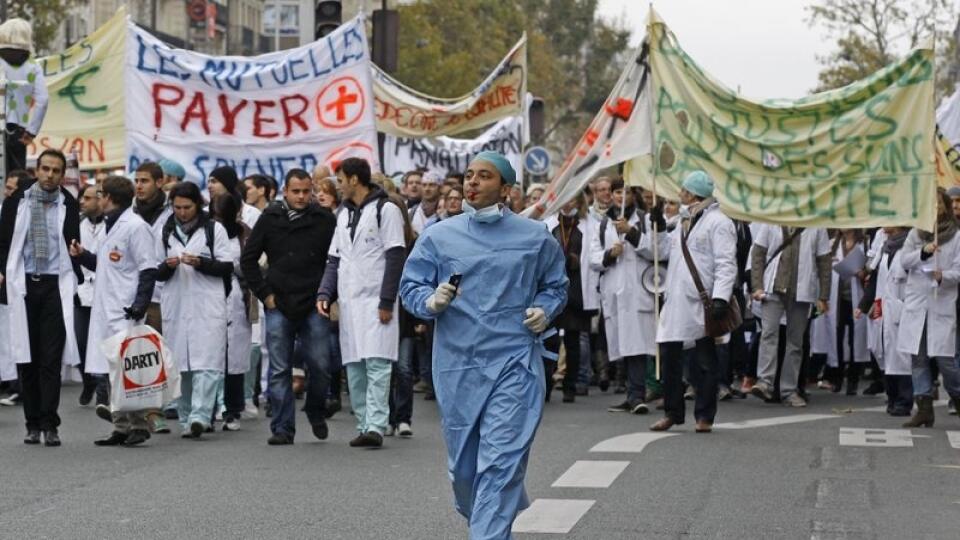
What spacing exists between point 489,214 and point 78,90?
13.1m

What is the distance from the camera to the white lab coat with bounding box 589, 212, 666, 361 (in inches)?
742

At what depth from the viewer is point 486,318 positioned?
9203 millimetres

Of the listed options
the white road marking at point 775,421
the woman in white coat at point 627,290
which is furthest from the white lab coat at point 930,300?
the woman in white coat at point 627,290

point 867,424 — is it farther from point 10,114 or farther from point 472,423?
point 472,423

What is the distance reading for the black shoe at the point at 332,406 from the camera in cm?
1726

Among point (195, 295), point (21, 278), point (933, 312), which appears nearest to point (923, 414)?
point (933, 312)

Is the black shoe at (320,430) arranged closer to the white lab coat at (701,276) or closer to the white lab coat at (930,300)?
the white lab coat at (701,276)

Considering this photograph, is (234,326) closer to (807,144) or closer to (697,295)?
(697,295)

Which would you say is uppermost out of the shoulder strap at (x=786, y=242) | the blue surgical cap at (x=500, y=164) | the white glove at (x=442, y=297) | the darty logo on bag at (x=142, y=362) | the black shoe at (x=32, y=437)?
the blue surgical cap at (x=500, y=164)

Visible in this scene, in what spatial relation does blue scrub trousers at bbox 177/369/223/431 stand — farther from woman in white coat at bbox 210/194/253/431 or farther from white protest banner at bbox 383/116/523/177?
white protest banner at bbox 383/116/523/177

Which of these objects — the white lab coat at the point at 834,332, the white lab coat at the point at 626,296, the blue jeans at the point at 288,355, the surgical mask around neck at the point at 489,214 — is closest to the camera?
the surgical mask around neck at the point at 489,214

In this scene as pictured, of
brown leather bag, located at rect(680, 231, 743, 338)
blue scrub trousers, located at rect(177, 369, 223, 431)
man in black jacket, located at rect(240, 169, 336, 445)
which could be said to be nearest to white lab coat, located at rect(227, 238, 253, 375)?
blue scrub trousers, located at rect(177, 369, 223, 431)

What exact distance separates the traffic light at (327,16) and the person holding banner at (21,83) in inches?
201

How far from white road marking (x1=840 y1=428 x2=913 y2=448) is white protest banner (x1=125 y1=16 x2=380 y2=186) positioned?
596 centimetres
